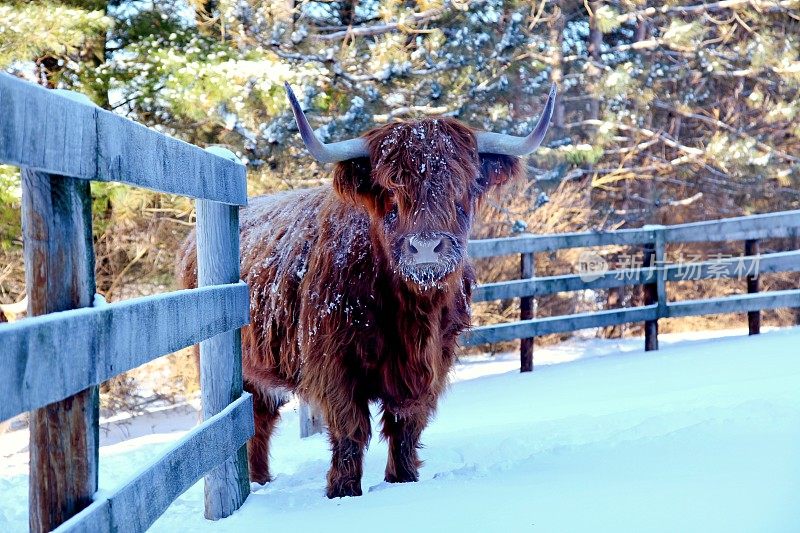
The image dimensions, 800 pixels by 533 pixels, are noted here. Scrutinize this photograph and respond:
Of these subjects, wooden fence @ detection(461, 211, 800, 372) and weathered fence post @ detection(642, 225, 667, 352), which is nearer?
wooden fence @ detection(461, 211, 800, 372)

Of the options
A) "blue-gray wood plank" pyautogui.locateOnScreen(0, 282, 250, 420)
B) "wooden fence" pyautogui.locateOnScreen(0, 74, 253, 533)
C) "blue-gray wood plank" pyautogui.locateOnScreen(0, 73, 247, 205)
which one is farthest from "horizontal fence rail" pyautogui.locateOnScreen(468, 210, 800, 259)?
"wooden fence" pyautogui.locateOnScreen(0, 74, 253, 533)

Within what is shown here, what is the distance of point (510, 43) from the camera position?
464 inches

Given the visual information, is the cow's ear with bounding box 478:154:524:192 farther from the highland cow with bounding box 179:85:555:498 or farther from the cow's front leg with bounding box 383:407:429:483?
the cow's front leg with bounding box 383:407:429:483

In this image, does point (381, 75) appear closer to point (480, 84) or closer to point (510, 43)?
point (480, 84)

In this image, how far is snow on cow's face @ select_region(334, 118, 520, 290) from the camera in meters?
3.85

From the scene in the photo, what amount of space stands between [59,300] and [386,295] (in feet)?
8.03

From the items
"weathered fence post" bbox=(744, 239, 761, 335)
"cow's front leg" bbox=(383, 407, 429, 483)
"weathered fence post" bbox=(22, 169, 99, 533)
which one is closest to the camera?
"weathered fence post" bbox=(22, 169, 99, 533)

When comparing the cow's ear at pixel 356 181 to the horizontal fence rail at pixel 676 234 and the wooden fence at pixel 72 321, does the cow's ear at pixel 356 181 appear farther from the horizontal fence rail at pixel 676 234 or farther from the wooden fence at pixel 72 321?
the horizontal fence rail at pixel 676 234

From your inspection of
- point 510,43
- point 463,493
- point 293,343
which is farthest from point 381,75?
point 463,493

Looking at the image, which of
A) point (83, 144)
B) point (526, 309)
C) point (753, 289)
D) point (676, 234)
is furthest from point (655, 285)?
point (83, 144)

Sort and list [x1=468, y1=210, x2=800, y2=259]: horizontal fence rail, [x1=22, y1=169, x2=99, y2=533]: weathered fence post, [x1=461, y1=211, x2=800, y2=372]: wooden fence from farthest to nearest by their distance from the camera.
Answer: [x1=461, y1=211, x2=800, y2=372]: wooden fence
[x1=468, y1=210, x2=800, y2=259]: horizontal fence rail
[x1=22, y1=169, x2=99, y2=533]: weathered fence post

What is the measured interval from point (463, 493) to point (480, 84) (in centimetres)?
881

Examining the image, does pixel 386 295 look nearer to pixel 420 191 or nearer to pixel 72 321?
pixel 420 191

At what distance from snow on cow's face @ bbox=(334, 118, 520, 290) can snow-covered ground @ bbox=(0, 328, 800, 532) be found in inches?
37.3
